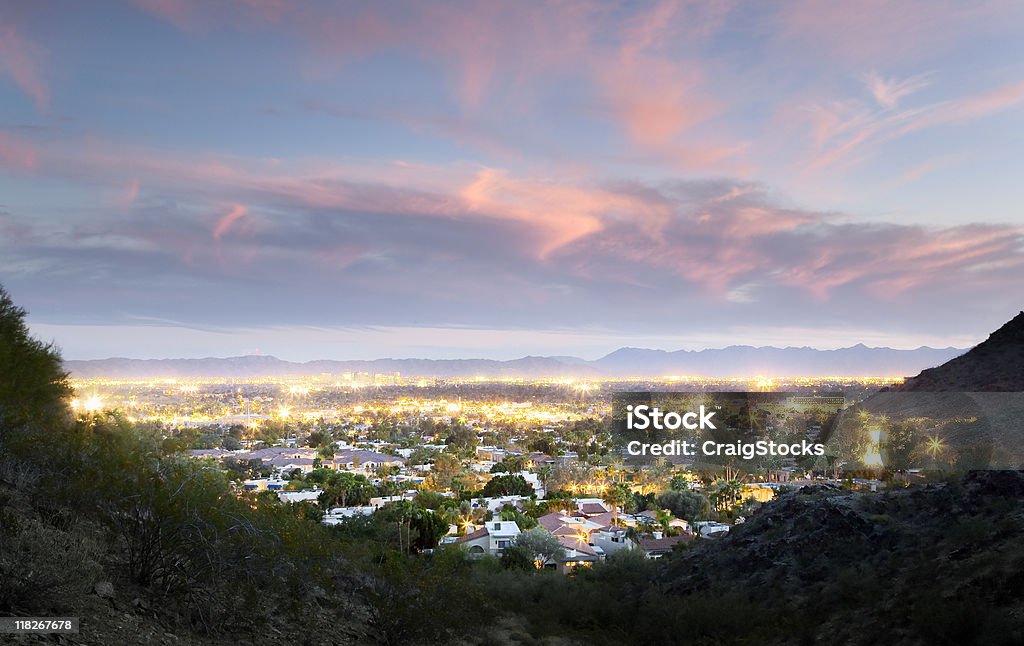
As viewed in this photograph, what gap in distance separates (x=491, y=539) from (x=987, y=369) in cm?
2426

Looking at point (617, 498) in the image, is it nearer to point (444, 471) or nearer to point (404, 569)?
point (444, 471)

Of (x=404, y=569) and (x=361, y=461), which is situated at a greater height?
(x=404, y=569)

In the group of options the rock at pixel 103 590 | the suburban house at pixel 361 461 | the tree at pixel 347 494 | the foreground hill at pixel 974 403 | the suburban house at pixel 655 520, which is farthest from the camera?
the suburban house at pixel 361 461

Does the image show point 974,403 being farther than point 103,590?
Yes

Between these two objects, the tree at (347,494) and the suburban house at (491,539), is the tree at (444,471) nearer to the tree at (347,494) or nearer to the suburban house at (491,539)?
the tree at (347,494)

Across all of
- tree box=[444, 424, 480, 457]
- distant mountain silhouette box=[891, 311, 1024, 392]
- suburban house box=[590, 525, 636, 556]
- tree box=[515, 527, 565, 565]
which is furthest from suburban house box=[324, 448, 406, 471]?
distant mountain silhouette box=[891, 311, 1024, 392]

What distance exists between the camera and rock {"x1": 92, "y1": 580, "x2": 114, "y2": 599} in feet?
28.0

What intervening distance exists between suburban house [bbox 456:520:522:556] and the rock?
2438 centimetres

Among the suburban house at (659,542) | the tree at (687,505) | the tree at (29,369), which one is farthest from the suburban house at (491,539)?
the tree at (29,369)

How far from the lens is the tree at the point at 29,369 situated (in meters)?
19.3

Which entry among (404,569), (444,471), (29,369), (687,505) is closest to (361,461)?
(444,471)

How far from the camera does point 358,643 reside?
11742mm

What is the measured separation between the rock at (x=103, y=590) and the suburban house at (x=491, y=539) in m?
24.4

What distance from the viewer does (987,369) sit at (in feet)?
90.3
